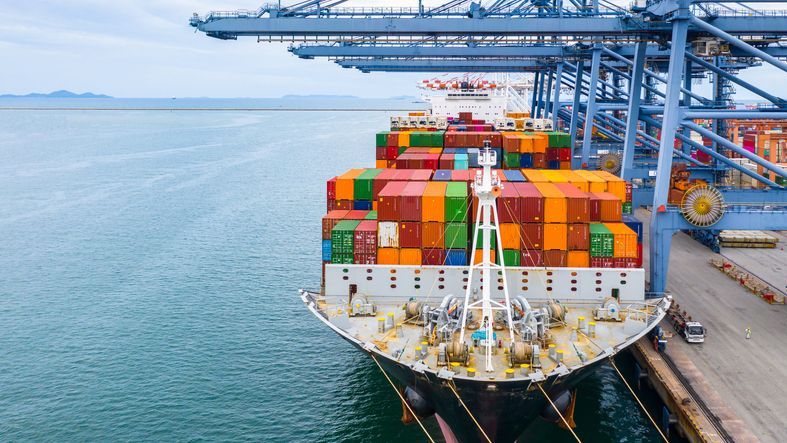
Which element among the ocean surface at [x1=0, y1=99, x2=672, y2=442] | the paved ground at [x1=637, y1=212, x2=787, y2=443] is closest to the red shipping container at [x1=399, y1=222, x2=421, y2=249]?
the ocean surface at [x1=0, y1=99, x2=672, y2=442]

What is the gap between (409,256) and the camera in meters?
23.3

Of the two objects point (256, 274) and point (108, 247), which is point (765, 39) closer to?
point (256, 274)

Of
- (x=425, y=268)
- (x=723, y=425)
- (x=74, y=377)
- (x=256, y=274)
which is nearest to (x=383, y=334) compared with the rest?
(x=425, y=268)

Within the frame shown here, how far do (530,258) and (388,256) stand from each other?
15.9ft

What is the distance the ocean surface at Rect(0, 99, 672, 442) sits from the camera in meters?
22.7

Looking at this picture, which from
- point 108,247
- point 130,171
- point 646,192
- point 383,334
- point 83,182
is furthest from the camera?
point 130,171

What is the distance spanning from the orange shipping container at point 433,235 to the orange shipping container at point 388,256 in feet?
3.29

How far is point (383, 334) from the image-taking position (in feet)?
68.8

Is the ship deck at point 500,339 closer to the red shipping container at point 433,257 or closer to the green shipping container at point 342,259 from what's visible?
the green shipping container at point 342,259

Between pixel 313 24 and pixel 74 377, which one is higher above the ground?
pixel 313 24

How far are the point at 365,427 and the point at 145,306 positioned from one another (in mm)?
16745

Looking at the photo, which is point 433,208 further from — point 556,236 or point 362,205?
point 362,205

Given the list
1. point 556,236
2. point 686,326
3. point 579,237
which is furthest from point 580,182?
point 686,326

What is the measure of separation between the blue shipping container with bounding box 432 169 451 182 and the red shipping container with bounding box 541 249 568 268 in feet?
20.5
